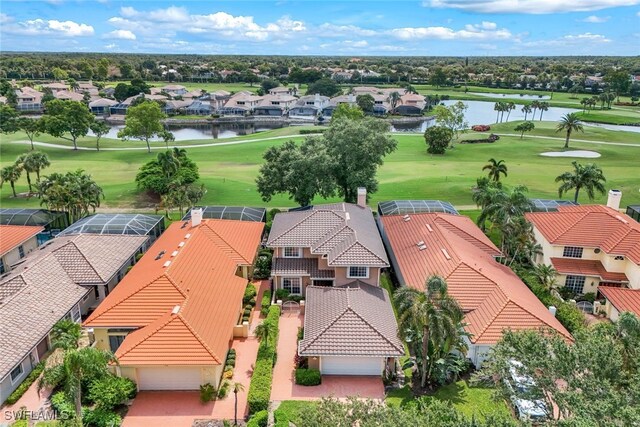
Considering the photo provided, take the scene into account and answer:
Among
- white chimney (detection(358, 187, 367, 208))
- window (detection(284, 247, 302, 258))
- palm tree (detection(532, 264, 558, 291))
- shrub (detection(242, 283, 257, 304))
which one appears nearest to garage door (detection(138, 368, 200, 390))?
shrub (detection(242, 283, 257, 304))

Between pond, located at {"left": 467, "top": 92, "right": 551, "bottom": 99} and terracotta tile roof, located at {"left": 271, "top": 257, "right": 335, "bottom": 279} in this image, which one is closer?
terracotta tile roof, located at {"left": 271, "top": 257, "right": 335, "bottom": 279}

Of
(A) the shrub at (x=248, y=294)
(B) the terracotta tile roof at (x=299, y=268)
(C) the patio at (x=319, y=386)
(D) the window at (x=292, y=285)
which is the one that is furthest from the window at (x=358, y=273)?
(C) the patio at (x=319, y=386)

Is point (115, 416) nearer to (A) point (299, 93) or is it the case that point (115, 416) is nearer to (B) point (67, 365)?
(B) point (67, 365)

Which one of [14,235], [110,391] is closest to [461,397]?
[110,391]

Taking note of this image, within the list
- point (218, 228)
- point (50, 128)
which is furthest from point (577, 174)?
point (50, 128)

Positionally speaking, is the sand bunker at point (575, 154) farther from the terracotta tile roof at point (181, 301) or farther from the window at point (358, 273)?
the terracotta tile roof at point (181, 301)

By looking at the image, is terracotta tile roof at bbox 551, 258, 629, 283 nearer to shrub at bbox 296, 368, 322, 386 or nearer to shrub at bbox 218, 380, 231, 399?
shrub at bbox 296, 368, 322, 386

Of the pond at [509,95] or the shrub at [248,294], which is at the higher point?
the pond at [509,95]
